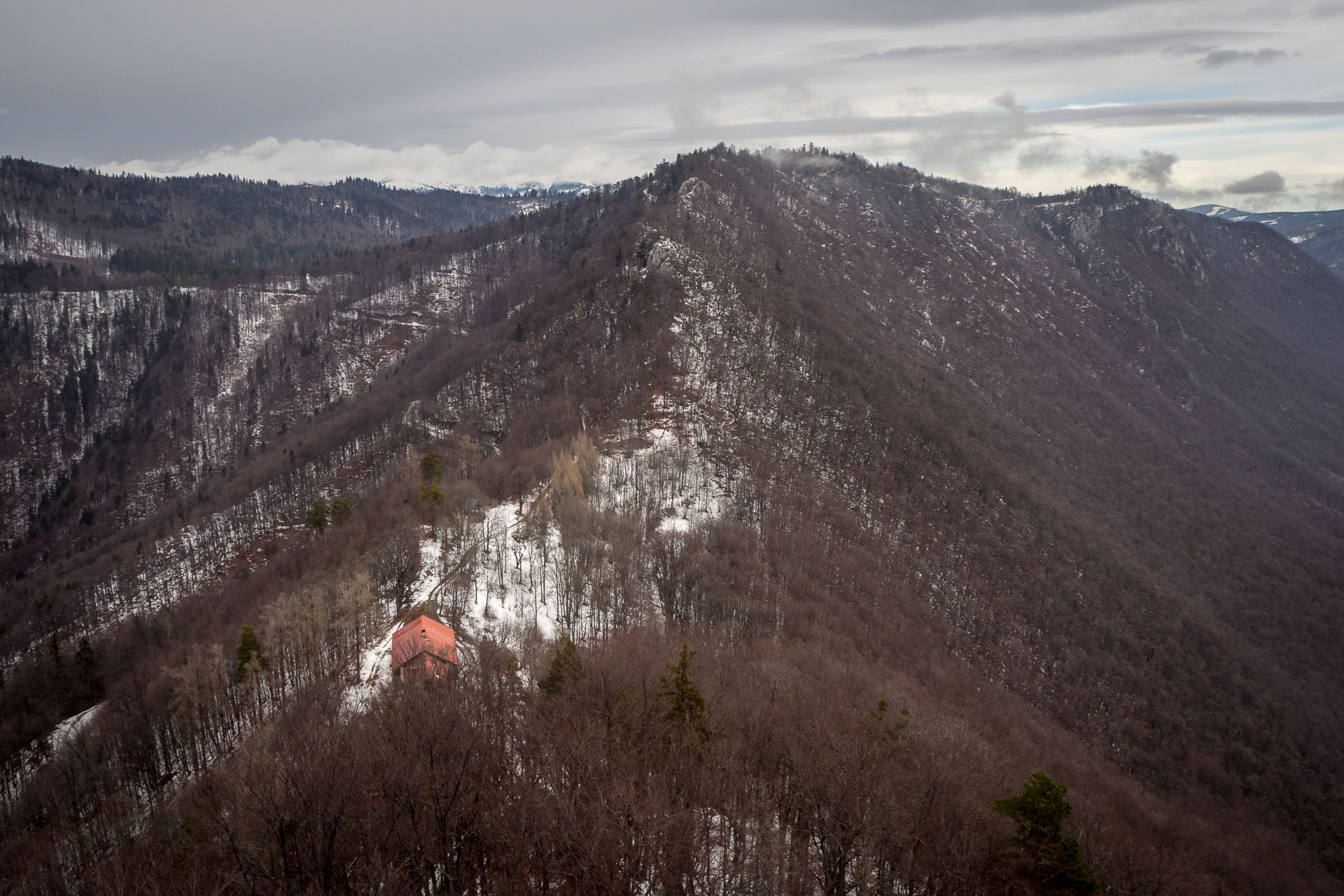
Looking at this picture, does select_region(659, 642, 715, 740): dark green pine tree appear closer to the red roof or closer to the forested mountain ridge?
the forested mountain ridge

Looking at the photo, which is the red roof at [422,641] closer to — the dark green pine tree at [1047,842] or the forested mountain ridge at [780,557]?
the forested mountain ridge at [780,557]

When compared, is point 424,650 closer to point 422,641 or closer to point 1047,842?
point 422,641

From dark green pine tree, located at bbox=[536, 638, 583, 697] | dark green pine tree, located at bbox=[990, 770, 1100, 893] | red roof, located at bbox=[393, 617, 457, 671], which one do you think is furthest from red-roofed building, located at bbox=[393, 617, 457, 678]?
dark green pine tree, located at bbox=[990, 770, 1100, 893]

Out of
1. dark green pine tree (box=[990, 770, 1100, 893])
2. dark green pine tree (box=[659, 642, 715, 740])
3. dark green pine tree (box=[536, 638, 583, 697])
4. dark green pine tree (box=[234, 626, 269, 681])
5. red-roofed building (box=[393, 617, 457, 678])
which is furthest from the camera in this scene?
dark green pine tree (box=[234, 626, 269, 681])

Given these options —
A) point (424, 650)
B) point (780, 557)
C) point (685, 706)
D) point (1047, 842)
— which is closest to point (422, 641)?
point (424, 650)

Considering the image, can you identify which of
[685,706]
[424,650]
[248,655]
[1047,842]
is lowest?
[248,655]

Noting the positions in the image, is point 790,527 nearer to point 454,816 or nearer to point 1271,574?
point 454,816

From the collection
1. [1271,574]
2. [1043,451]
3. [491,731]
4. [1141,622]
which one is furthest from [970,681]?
[1271,574]
